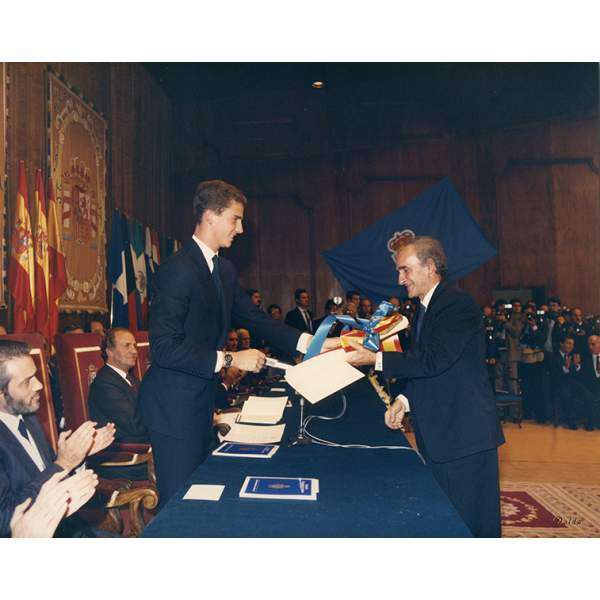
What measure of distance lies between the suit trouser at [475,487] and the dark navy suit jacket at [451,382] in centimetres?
7

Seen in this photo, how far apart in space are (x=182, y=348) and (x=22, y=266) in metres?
1.97

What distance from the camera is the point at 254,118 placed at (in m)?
7.99

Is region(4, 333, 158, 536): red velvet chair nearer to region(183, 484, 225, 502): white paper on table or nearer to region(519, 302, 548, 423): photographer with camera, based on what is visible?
region(183, 484, 225, 502): white paper on table

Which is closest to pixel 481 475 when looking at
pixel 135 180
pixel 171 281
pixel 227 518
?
pixel 227 518

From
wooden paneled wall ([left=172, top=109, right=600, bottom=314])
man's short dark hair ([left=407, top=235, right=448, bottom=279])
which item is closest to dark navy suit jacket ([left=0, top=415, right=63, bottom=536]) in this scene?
man's short dark hair ([left=407, top=235, right=448, bottom=279])

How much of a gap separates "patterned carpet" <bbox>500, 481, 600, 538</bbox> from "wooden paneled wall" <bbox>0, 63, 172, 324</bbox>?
126 inches

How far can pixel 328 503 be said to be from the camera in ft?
4.35

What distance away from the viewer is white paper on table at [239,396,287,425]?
2.44 m

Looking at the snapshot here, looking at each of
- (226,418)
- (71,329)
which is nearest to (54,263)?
(71,329)

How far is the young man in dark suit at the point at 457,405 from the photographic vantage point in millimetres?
1967

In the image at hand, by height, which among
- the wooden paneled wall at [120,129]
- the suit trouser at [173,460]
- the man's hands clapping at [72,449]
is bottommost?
the suit trouser at [173,460]

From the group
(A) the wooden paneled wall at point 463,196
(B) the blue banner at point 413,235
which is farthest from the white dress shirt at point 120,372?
(A) the wooden paneled wall at point 463,196

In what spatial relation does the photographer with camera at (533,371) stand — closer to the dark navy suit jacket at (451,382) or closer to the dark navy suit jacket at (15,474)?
the dark navy suit jacket at (451,382)

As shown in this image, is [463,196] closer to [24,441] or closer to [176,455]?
[176,455]
